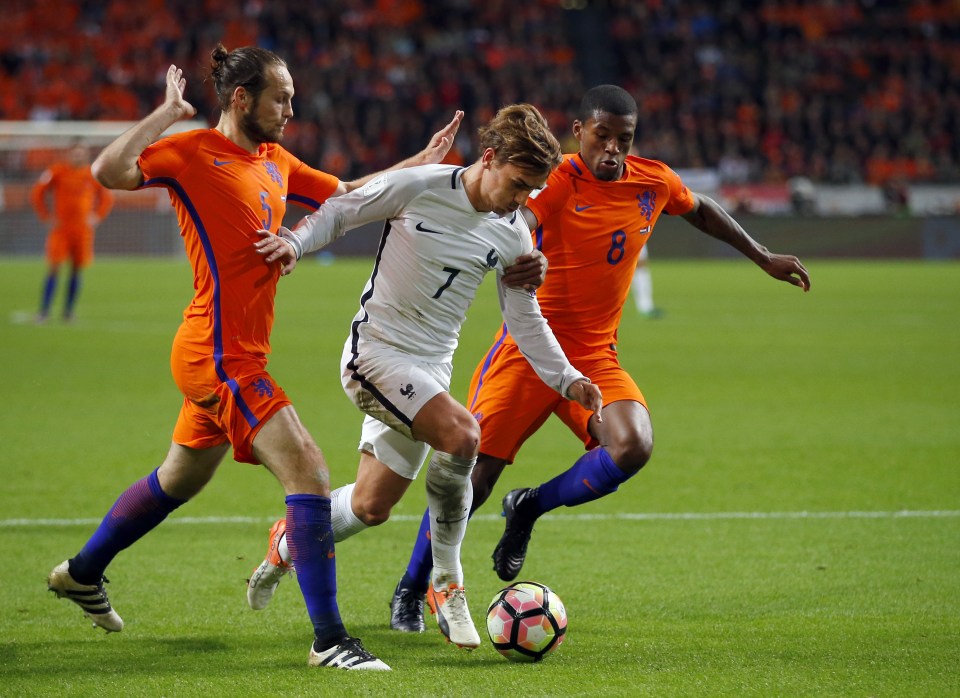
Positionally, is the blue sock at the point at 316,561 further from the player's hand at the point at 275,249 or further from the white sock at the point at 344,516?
the player's hand at the point at 275,249

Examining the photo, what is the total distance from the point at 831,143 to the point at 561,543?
3021cm

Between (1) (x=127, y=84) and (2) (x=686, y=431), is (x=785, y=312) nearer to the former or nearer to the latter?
(2) (x=686, y=431)

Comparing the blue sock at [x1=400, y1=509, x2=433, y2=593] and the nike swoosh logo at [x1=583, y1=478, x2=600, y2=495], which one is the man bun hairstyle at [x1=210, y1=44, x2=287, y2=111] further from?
the nike swoosh logo at [x1=583, y1=478, x2=600, y2=495]

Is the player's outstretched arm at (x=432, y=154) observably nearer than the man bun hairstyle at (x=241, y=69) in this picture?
No

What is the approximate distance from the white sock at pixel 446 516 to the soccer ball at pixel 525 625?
24cm

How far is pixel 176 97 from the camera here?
14.9 ft

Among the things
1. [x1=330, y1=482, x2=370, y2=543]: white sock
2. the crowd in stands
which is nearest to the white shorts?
[x1=330, y1=482, x2=370, y2=543]: white sock

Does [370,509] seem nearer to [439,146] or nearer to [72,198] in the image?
[439,146]

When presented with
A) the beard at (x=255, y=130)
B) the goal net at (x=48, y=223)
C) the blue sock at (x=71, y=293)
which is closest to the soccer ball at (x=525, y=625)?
the beard at (x=255, y=130)

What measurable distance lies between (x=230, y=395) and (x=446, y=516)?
935 mm

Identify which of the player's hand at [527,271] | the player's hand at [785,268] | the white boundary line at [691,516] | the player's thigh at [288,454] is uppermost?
the player's hand at [527,271]

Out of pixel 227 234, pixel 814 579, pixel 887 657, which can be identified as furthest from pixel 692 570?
pixel 227 234

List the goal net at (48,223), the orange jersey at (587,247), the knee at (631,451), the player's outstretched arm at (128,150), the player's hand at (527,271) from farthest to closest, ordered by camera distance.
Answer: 1. the goal net at (48,223)
2. the orange jersey at (587,247)
3. the knee at (631,451)
4. the player's hand at (527,271)
5. the player's outstretched arm at (128,150)

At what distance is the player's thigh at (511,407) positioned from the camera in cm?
560
